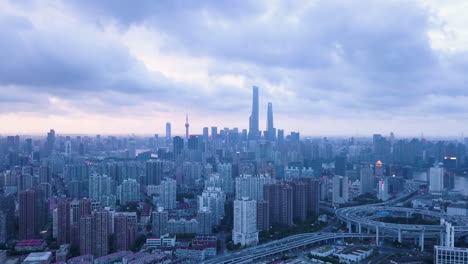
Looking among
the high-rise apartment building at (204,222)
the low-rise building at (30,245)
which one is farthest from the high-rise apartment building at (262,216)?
the low-rise building at (30,245)

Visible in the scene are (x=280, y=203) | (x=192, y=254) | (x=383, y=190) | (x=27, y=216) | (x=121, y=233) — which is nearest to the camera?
(x=192, y=254)

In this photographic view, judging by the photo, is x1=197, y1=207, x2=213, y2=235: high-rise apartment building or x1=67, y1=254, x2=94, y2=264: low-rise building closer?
x1=67, y1=254, x2=94, y2=264: low-rise building

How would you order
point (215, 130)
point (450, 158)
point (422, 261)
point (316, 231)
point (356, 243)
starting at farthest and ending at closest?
1. point (215, 130)
2. point (450, 158)
3. point (316, 231)
4. point (356, 243)
5. point (422, 261)

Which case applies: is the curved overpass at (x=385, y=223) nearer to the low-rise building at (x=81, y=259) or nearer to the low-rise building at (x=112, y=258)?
the low-rise building at (x=112, y=258)

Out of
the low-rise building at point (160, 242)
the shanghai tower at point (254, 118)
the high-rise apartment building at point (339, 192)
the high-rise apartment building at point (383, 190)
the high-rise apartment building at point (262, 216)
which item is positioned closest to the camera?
the low-rise building at point (160, 242)

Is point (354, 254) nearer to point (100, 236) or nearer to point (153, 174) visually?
point (100, 236)

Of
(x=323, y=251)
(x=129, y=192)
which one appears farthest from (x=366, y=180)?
(x=129, y=192)

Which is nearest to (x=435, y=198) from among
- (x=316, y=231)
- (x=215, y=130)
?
(x=316, y=231)

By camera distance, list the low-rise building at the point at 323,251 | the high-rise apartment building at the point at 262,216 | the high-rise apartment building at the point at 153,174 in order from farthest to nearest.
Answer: the high-rise apartment building at the point at 153,174, the high-rise apartment building at the point at 262,216, the low-rise building at the point at 323,251

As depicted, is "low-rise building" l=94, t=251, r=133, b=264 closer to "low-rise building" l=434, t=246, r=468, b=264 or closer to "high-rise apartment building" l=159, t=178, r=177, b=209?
"high-rise apartment building" l=159, t=178, r=177, b=209

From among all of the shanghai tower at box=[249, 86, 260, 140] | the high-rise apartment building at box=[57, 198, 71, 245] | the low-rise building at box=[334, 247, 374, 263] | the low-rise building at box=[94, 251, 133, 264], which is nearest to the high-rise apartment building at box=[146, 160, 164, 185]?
the high-rise apartment building at box=[57, 198, 71, 245]

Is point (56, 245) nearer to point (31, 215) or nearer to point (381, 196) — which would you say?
point (31, 215)
